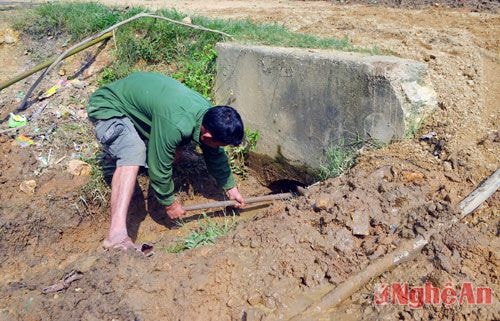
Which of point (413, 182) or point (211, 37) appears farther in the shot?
point (211, 37)

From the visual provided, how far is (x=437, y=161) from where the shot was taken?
3557 millimetres

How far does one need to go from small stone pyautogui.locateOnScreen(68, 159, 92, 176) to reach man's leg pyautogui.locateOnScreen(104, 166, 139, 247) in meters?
1.15

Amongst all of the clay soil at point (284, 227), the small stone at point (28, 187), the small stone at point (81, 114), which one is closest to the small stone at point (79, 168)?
the clay soil at point (284, 227)

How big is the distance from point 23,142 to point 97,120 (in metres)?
1.47

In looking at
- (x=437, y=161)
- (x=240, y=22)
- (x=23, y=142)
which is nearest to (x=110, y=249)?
(x=23, y=142)

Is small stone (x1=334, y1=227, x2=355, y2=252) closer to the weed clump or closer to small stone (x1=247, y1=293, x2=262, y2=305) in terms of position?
small stone (x1=247, y1=293, x2=262, y2=305)

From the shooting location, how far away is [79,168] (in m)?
4.77

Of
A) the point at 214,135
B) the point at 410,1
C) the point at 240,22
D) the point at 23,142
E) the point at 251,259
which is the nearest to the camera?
the point at 251,259

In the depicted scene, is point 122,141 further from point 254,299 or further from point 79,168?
point 254,299

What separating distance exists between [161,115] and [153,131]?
143mm

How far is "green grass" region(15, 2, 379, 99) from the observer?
536 centimetres

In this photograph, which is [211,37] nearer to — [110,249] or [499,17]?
[110,249]

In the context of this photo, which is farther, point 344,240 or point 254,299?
point 344,240

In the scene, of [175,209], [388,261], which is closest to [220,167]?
[175,209]
